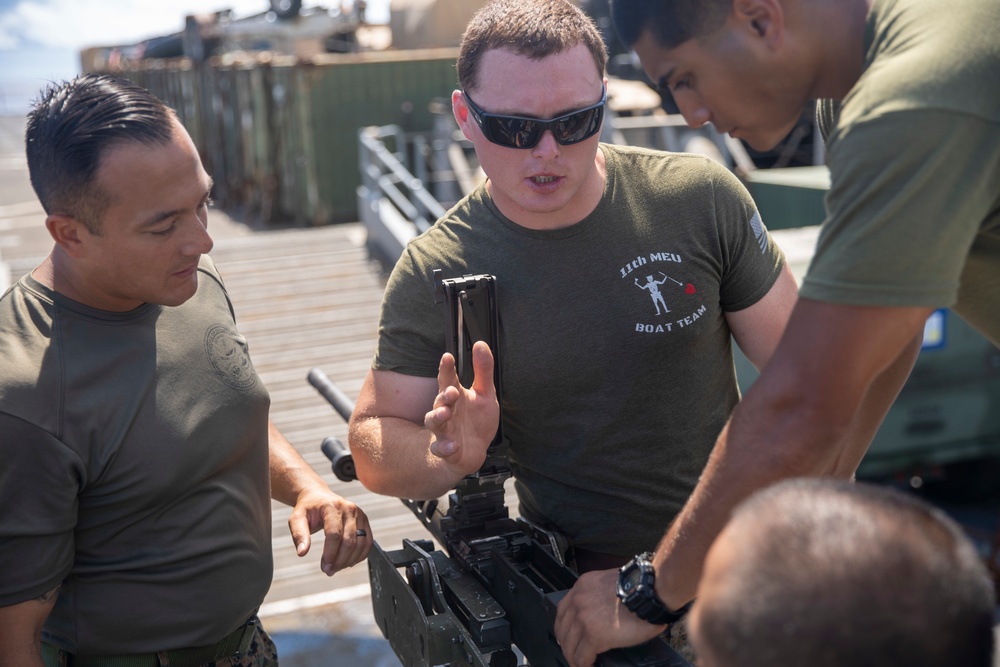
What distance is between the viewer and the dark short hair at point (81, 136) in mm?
2002

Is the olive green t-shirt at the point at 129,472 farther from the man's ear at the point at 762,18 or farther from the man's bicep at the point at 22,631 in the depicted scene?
the man's ear at the point at 762,18

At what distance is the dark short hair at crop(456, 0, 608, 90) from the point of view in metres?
2.26

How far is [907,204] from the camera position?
1395 mm

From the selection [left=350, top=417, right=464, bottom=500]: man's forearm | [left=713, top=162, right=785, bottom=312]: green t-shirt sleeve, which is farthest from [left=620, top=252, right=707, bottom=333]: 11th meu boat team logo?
[left=350, top=417, right=464, bottom=500]: man's forearm

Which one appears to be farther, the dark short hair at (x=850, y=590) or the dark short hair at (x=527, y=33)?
the dark short hair at (x=527, y=33)

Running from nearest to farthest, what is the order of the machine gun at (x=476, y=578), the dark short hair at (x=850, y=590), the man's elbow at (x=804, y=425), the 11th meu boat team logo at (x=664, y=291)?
1. the dark short hair at (x=850, y=590)
2. the man's elbow at (x=804, y=425)
3. the machine gun at (x=476, y=578)
4. the 11th meu boat team logo at (x=664, y=291)

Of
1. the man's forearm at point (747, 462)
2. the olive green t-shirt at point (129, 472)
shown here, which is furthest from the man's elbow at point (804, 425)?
the olive green t-shirt at point (129, 472)

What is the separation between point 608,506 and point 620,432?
0.64 feet

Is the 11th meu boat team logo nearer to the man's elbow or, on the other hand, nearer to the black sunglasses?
the black sunglasses

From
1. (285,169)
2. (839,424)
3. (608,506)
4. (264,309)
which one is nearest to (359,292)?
(264,309)

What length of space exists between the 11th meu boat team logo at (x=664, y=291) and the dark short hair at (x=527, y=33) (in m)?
0.47

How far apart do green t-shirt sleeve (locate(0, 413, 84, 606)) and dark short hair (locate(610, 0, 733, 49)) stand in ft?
4.43

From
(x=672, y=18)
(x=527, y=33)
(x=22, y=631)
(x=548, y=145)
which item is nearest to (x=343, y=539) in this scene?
(x=22, y=631)

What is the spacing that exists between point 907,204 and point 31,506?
1652mm
